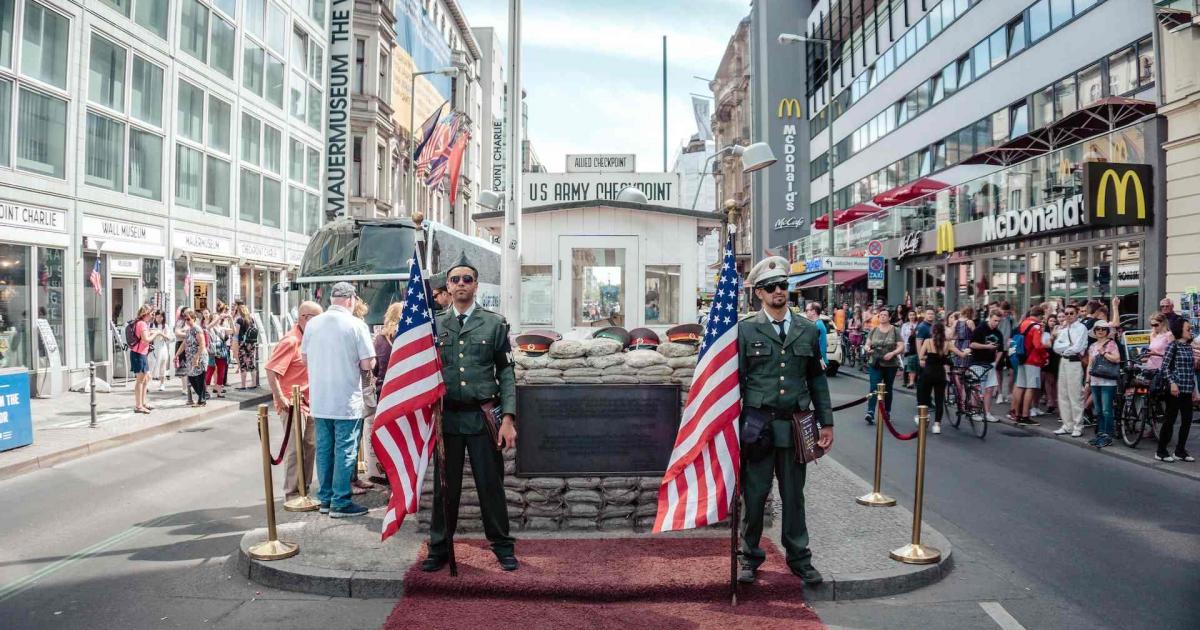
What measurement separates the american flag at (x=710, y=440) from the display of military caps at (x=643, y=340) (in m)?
2.36

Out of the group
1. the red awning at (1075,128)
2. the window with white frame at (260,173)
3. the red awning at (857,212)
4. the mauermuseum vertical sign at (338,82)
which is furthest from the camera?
the red awning at (857,212)

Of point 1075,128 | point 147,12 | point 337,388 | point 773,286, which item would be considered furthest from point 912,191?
point 337,388

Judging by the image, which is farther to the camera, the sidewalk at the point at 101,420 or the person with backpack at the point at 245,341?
the person with backpack at the point at 245,341

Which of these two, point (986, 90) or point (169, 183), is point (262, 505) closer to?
point (169, 183)

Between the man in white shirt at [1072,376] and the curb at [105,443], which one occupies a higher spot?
the man in white shirt at [1072,376]

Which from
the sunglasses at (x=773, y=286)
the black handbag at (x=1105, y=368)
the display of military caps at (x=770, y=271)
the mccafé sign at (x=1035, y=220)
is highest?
the mccafé sign at (x=1035, y=220)

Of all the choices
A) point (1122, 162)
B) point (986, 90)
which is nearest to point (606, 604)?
point (1122, 162)

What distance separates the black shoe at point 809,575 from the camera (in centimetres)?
516

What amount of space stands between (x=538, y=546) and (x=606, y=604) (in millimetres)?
982

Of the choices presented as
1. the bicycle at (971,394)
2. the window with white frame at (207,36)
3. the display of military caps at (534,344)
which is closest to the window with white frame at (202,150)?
the window with white frame at (207,36)

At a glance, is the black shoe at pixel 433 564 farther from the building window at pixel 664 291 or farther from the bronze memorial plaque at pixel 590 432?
the building window at pixel 664 291

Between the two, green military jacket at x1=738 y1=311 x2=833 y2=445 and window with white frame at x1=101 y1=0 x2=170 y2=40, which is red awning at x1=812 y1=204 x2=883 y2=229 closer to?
window with white frame at x1=101 y1=0 x2=170 y2=40

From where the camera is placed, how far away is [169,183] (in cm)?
2125

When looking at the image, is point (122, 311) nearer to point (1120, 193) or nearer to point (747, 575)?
point (747, 575)
